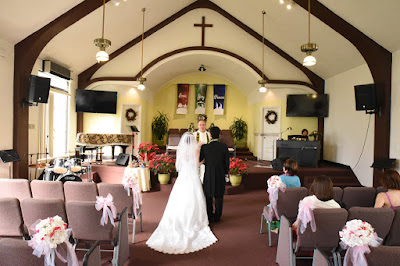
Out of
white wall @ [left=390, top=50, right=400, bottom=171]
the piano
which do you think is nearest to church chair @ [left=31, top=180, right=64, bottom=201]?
the piano

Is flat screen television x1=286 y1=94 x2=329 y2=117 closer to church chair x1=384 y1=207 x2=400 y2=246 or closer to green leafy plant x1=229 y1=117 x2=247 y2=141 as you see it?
green leafy plant x1=229 y1=117 x2=247 y2=141

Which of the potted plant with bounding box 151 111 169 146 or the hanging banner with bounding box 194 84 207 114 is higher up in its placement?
the hanging banner with bounding box 194 84 207 114

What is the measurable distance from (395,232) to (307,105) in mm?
7827

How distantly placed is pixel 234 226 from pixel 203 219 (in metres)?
0.66

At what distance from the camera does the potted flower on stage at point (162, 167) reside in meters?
7.00

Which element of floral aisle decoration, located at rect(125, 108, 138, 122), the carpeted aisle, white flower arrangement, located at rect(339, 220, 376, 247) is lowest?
the carpeted aisle

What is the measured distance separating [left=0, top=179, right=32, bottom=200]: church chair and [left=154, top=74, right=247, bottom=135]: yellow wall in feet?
33.1

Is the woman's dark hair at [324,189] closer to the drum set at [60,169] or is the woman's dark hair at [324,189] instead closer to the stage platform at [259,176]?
the stage platform at [259,176]

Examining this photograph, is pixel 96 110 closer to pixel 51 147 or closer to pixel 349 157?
pixel 51 147

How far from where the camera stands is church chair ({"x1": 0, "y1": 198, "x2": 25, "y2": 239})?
8.80ft

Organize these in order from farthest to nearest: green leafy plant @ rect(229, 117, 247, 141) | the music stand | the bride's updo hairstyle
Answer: green leafy plant @ rect(229, 117, 247, 141) → the music stand → the bride's updo hairstyle

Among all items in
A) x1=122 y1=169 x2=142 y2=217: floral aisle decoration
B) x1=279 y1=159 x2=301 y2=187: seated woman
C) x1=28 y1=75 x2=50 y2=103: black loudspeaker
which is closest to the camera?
x1=122 y1=169 x2=142 y2=217: floral aisle decoration

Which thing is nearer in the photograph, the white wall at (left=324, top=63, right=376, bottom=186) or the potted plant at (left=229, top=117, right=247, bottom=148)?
the white wall at (left=324, top=63, right=376, bottom=186)

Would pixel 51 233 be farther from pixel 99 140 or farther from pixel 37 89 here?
pixel 99 140
